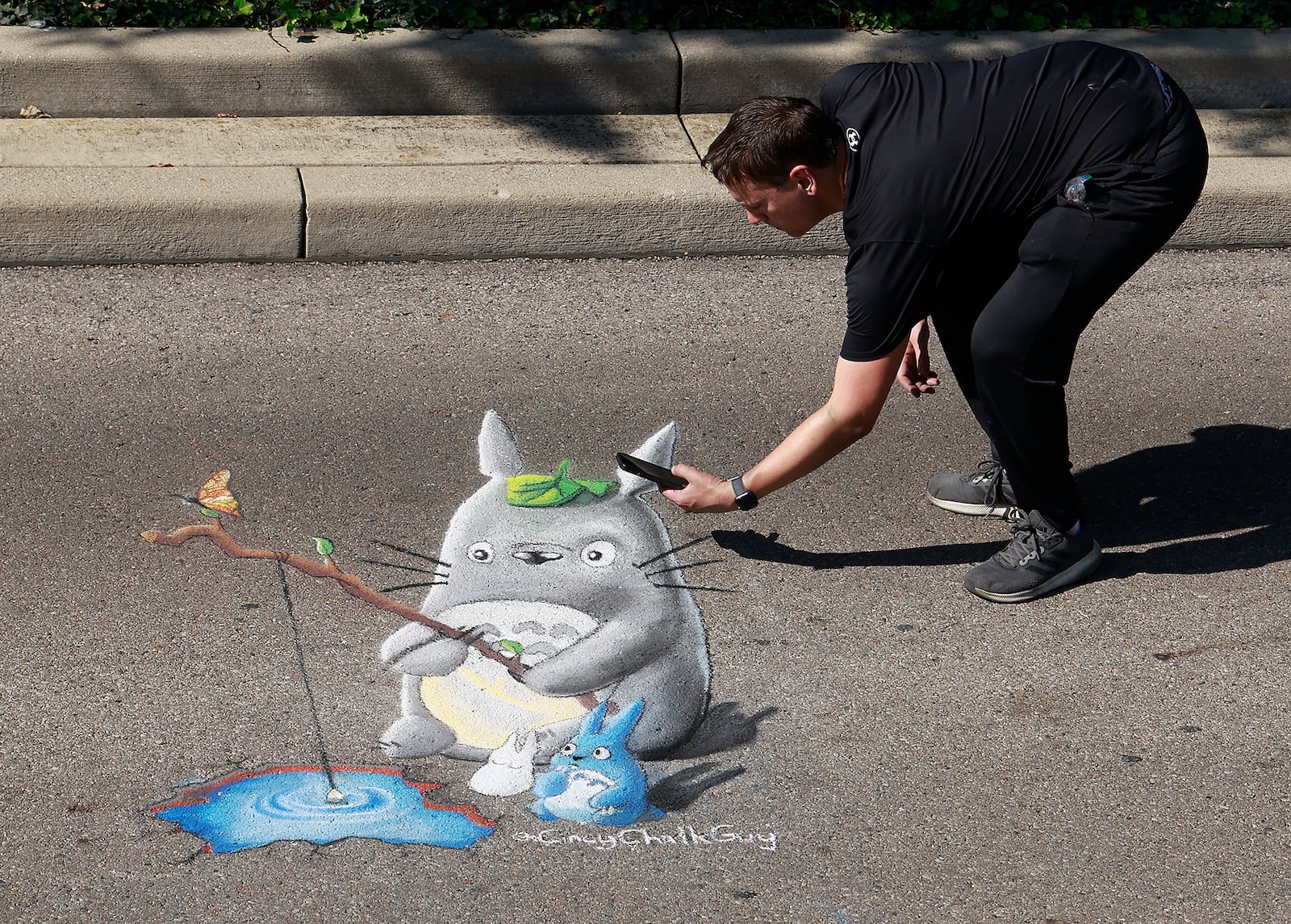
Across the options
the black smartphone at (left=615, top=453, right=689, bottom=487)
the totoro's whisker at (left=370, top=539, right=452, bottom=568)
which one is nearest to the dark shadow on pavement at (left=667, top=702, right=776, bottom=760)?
the black smartphone at (left=615, top=453, right=689, bottom=487)

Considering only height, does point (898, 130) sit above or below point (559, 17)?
above

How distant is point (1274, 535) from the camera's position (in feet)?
12.8

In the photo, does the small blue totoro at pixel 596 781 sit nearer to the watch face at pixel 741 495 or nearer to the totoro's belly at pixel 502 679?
the totoro's belly at pixel 502 679

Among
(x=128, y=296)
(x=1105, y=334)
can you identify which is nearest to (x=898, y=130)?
(x=1105, y=334)

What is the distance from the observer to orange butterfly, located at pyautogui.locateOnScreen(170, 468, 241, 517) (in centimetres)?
376

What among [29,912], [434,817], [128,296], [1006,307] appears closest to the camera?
[29,912]

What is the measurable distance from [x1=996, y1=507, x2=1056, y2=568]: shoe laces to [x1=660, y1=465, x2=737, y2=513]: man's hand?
86 centimetres

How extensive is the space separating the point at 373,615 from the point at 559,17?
4228 millimetres

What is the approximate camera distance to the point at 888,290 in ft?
9.64

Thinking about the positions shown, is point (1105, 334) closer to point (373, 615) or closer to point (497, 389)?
point (497, 389)

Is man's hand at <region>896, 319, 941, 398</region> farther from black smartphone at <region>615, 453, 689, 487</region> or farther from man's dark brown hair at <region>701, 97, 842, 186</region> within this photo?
man's dark brown hair at <region>701, 97, 842, 186</region>

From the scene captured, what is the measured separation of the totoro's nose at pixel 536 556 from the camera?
11.6ft

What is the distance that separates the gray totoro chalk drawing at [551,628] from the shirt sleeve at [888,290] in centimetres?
92

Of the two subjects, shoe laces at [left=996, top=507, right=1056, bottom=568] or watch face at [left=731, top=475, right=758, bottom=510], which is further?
shoe laces at [left=996, top=507, right=1056, bottom=568]
